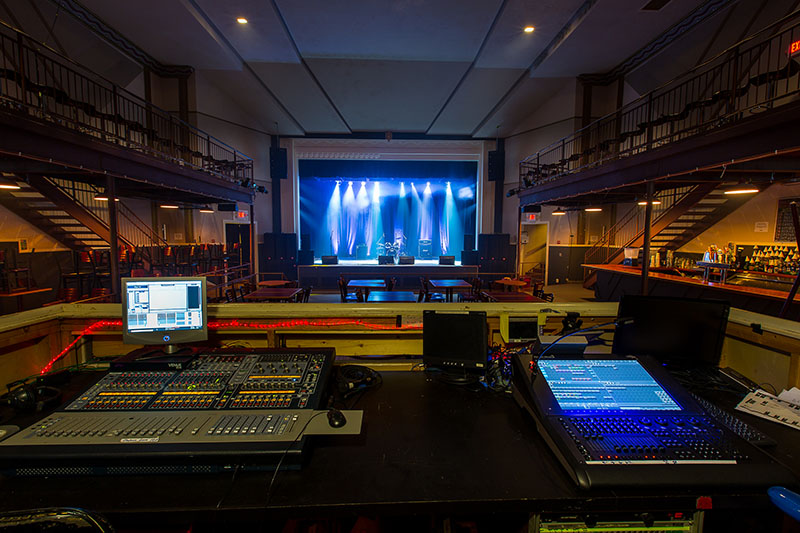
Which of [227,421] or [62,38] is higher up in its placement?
[62,38]

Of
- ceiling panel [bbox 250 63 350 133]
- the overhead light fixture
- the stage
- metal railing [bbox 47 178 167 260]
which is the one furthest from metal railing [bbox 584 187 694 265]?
metal railing [bbox 47 178 167 260]

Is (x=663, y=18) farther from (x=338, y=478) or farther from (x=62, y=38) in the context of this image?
(x=62, y=38)

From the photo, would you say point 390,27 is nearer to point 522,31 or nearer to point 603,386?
point 522,31

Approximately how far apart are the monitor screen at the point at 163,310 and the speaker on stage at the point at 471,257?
10549 mm

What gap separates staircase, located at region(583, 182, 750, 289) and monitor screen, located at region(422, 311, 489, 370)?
793 centimetres

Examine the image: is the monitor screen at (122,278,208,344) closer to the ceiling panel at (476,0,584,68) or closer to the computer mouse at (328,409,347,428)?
the computer mouse at (328,409,347,428)

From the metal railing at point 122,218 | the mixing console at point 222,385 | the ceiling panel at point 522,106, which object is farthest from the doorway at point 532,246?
the mixing console at point 222,385

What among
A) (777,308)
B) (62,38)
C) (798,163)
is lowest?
(777,308)

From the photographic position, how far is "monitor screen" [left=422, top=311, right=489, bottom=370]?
1.61 m

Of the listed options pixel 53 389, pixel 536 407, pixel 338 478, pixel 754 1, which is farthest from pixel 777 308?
pixel 53 389

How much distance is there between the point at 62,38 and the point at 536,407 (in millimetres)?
10432

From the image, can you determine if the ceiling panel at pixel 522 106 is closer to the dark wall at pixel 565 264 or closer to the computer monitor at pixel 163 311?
the dark wall at pixel 565 264

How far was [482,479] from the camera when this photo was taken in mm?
984

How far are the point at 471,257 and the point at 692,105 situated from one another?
702cm
